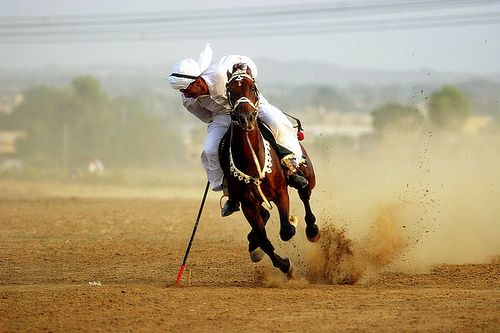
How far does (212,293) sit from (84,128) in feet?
252

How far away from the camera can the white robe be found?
14.8 metres

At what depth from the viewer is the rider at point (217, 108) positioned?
582 inches

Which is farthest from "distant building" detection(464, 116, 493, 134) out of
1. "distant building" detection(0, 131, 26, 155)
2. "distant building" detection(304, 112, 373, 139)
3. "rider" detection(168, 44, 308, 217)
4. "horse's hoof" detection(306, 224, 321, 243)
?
"distant building" detection(0, 131, 26, 155)

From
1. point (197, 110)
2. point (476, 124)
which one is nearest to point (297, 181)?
point (197, 110)

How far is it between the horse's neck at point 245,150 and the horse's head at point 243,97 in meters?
0.23

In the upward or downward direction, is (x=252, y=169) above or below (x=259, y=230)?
above

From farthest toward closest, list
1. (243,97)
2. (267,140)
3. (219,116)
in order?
(219,116)
(267,140)
(243,97)

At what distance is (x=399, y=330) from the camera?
11.0 metres

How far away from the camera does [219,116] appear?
15.5 m

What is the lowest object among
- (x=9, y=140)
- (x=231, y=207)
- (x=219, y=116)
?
(x=231, y=207)

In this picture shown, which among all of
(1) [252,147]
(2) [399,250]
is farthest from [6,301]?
(2) [399,250]

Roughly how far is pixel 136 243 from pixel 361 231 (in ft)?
19.7

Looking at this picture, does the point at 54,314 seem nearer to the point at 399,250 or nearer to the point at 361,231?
the point at 399,250

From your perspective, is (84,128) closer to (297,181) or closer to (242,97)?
(297,181)
